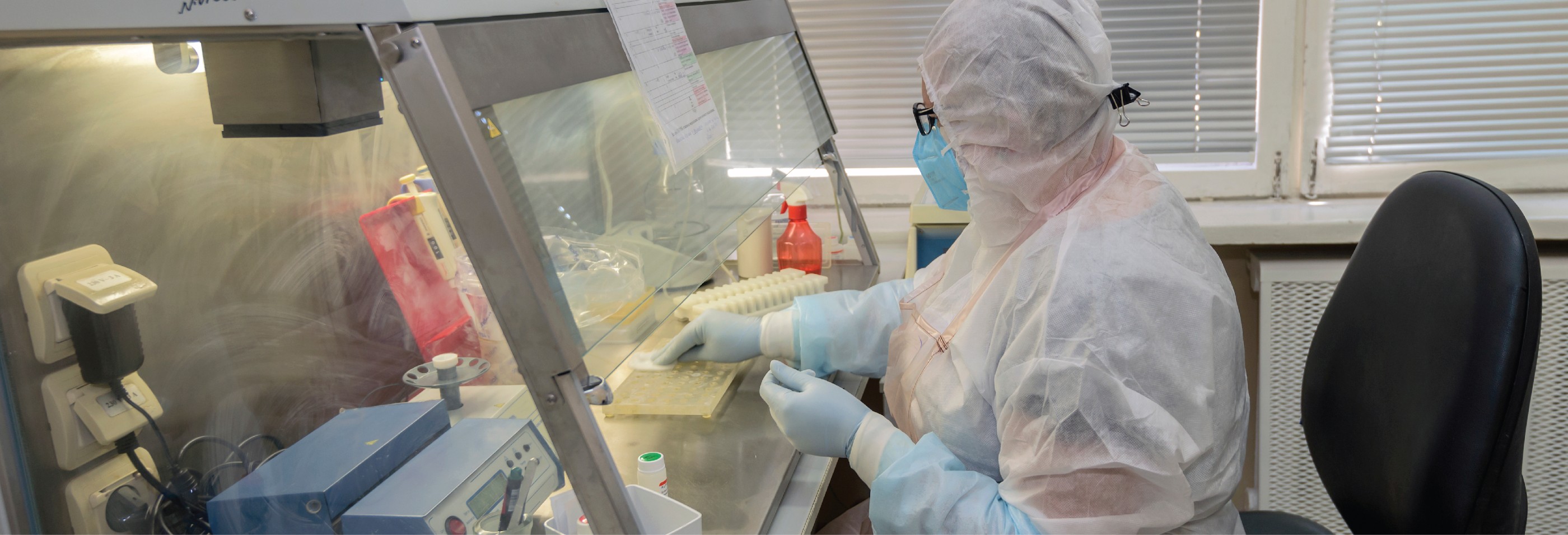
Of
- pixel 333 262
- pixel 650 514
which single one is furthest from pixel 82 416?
pixel 650 514

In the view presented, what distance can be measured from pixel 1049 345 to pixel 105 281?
0.94 metres

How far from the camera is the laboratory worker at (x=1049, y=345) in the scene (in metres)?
0.96

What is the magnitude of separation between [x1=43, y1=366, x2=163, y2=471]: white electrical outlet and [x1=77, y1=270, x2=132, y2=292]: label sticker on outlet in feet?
0.27

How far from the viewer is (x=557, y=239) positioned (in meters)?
0.85

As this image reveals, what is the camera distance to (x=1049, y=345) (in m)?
0.98

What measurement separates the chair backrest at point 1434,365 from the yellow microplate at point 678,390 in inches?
35.3

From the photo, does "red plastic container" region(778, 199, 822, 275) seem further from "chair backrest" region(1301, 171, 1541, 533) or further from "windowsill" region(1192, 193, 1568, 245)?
"chair backrest" region(1301, 171, 1541, 533)

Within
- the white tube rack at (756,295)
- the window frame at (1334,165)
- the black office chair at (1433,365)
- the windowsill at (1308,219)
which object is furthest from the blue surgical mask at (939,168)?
the window frame at (1334,165)

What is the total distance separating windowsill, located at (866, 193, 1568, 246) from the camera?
6.37 ft

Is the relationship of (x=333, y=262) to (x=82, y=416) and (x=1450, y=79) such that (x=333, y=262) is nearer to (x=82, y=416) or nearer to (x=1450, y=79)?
(x=82, y=416)

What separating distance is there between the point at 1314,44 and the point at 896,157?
3.43 ft

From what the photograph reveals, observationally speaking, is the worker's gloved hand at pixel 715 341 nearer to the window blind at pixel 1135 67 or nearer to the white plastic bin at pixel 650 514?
the white plastic bin at pixel 650 514

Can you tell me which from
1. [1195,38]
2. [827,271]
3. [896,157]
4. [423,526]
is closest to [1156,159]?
[1195,38]

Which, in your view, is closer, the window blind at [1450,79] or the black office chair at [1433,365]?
the black office chair at [1433,365]
